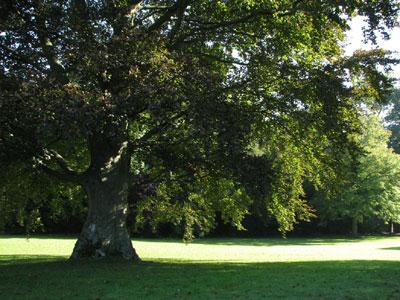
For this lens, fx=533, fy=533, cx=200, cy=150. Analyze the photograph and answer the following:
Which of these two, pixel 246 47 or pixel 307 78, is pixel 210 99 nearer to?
pixel 307 78

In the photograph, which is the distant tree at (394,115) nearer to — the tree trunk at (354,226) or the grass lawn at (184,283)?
the tree trunk at (354,226)

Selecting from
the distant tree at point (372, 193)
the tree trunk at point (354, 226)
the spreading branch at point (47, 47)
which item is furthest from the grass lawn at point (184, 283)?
the tree trunk at point (354, 226)

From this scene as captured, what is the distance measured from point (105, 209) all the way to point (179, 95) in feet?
19.0

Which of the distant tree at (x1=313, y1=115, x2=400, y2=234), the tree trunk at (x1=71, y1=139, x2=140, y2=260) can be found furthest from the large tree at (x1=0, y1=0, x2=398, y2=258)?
the distant tree at (x1=313, y1=115, x2=400, y2=234)

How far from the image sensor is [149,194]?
24047 mm

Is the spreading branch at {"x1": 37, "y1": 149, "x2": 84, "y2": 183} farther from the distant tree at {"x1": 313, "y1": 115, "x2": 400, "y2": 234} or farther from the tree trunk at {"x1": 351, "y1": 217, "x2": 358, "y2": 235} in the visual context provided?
the tree trunk at {"x1": 351, "y1": 217, "x2": 358, "y2": 235}

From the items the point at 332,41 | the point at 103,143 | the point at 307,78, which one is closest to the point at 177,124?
the point at 103,143

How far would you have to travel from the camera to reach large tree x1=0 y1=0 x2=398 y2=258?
12.8m

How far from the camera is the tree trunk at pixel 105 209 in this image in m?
16.9

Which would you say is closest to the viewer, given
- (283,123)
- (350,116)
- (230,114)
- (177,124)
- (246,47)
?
(230,114)

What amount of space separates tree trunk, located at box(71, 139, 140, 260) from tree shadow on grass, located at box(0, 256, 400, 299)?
1.26 meters

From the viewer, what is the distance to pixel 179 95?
1298cm

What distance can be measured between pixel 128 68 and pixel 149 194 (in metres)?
11.1

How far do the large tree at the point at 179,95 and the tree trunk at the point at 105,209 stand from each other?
4cm
